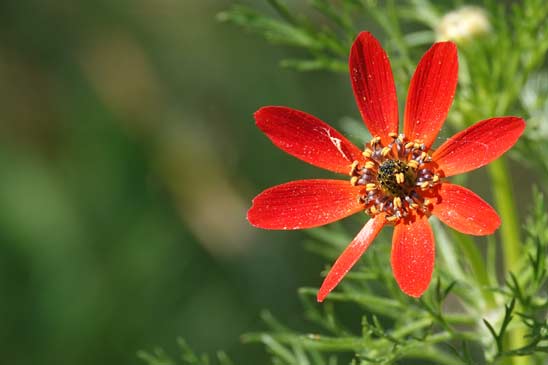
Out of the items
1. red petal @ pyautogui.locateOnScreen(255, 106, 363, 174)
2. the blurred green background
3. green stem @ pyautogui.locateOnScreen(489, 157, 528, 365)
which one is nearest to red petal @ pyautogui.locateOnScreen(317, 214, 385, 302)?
red petal @ pyautogui.locateOnScreen(255, 106, 363, 174)

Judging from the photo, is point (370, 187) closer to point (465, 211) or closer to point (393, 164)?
point (393, 164)

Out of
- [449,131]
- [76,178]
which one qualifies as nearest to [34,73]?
[76,178]

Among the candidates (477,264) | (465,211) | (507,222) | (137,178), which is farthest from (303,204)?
(137,178)

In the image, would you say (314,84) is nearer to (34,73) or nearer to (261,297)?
(261,297)

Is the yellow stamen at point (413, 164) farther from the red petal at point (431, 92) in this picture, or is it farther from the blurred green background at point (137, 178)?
the blurred green background at point (137, 178)

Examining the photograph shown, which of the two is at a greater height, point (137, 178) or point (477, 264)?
point (137, 178)

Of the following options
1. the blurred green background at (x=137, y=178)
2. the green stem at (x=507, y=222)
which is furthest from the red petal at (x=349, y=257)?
the blurred green background at (x=137, y=178)

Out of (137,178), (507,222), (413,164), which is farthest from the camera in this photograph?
(137,178)
